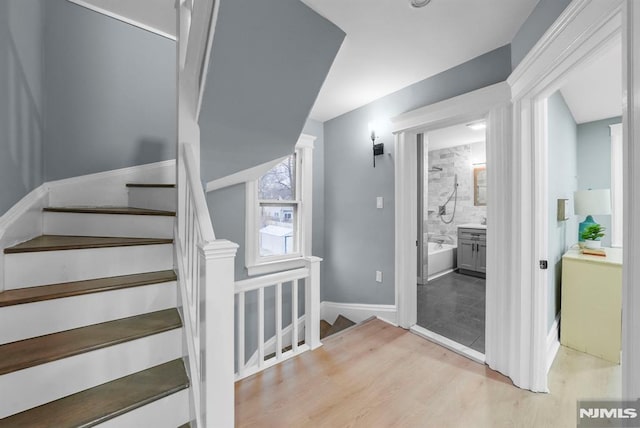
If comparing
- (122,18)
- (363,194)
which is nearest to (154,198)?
(122,18)

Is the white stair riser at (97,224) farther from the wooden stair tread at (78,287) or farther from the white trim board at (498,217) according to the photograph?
the white trim board at (498,217)

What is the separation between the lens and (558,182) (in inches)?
94.2

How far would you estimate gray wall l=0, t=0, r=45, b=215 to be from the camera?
142cm

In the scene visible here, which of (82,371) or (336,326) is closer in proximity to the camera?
(82,371)

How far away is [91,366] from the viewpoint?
1.15 metres

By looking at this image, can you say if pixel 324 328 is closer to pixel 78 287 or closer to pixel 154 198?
pixel 154 198

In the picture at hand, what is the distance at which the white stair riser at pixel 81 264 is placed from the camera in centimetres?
132

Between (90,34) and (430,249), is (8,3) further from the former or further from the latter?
(430,249)

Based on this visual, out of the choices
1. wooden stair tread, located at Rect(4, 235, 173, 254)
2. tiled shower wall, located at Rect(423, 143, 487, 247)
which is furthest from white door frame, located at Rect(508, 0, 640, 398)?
tiled shower wall, located at Rect(423, 143, 487, 247)

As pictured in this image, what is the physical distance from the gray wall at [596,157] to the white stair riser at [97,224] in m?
4.56

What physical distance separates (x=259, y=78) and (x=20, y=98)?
1439mm

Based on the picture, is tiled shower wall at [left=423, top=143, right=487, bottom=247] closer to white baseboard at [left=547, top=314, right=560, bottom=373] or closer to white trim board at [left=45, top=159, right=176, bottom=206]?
white baseboard at [left=547, top=314, right=560, bottom=373]

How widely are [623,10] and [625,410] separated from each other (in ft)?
4.26

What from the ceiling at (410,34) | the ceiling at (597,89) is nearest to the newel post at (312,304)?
the ceiling at (410,34)
